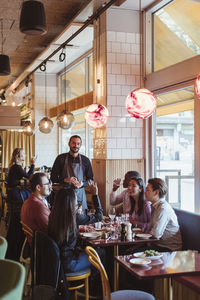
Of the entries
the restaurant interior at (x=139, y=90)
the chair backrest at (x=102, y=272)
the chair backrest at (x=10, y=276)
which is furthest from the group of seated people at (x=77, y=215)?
the chair backrest at (x=10, y=276)

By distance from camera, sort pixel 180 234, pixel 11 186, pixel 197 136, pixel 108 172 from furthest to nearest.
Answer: pixel 11 186 < pixel 108 172 < pixel 197 136 < pixel 180 234

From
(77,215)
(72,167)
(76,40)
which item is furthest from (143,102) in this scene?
(76,40)

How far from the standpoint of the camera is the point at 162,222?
415cm

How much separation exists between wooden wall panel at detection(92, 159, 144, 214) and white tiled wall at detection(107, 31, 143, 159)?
93 mm

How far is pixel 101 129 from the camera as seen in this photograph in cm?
656

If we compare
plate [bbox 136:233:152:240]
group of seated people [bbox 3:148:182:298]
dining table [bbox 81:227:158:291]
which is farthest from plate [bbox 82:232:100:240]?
plate [bbox 136:233:152:240]

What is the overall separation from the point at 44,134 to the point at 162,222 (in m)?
7.95

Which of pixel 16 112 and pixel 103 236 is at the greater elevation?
pixel 16 112

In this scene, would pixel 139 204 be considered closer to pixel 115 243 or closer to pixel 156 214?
pixel 156 214

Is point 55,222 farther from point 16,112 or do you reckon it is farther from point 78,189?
point 16,112

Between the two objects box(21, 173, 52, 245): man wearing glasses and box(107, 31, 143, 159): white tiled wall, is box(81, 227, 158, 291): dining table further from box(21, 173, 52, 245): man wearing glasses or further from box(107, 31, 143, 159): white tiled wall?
box(107, 31, 143, 159): white tiled wall

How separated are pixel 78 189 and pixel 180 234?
1778 millimetres

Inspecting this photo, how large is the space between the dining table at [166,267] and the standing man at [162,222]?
2.29ft

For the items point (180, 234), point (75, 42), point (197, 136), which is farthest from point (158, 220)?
point (75, 42)
